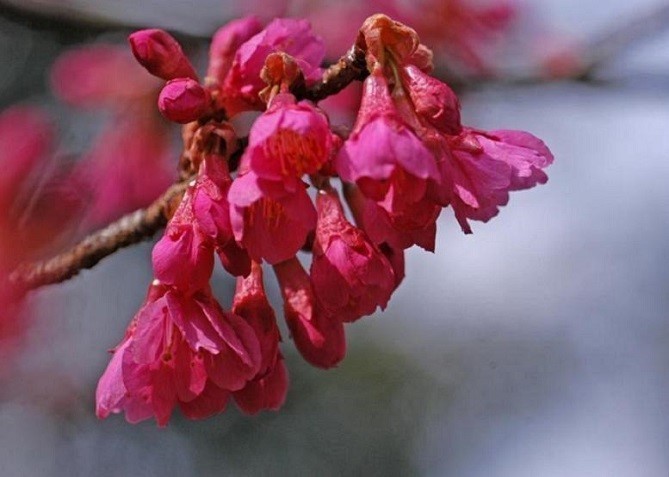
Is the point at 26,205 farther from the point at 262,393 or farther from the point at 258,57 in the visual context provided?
the point at 262,393

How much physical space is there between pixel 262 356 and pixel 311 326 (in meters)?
0.10

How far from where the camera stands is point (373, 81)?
125 cm

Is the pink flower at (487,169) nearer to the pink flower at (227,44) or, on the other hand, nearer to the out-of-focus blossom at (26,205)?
the pink flower at (227,44)

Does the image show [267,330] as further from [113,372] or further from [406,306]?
[406,306]

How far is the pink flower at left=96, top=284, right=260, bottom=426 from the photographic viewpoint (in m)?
1.35

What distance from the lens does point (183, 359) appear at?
4.49 feet

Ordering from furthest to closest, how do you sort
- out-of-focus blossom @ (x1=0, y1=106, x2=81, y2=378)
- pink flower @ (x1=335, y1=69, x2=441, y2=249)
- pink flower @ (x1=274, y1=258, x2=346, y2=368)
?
1. out-of-focus blossom @ (x1=0, y1=106, x2=81, y2=378)
2. pink flower @ (x1=274, y1=258, x2=346, y2=368)
3. pink flower @ (x1=335, y1=69, x2=441, y2=249)

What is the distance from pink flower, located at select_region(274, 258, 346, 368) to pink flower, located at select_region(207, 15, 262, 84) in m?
0.36

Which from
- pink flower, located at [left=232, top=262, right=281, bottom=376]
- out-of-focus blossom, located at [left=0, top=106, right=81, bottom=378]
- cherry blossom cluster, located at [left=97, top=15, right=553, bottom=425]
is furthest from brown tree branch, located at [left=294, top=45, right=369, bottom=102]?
out-of-focus blossom, located at [left=0, top=106, right=81, bottom=378]

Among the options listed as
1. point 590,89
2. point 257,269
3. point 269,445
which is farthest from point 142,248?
point 257,269

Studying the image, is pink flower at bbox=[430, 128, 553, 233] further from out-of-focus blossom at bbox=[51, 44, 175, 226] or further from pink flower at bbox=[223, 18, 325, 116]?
out-of-focus blossom at bbox=[51, 44, 175, 226]

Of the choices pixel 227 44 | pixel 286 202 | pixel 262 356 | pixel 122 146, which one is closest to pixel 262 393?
pixel 262 356

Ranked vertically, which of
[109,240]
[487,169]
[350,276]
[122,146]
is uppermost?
[487,169]

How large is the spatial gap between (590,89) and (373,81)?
6.26 feet
